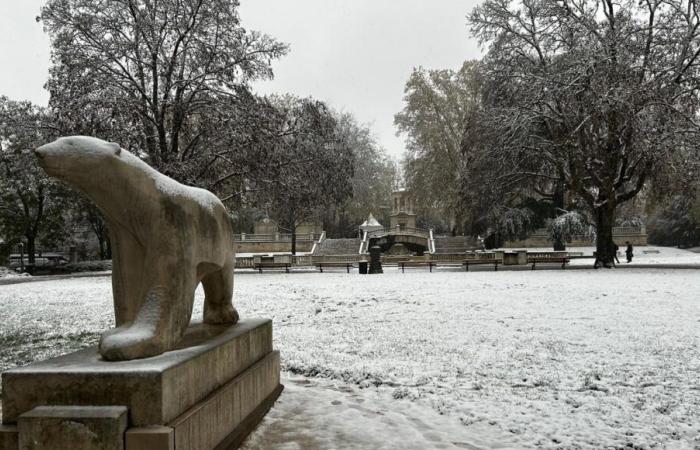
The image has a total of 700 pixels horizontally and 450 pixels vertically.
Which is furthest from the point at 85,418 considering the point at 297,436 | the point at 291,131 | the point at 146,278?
the point at 291,131

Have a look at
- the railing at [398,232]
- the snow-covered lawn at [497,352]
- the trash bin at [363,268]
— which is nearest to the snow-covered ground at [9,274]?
the snow-covered lawn at [497,352]

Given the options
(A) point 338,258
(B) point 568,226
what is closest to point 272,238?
(A) point 338,258

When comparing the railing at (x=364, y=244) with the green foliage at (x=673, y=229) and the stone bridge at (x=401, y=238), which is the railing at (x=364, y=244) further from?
the green foliage at (x=673, y=229)

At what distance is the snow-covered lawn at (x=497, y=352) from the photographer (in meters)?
4.16

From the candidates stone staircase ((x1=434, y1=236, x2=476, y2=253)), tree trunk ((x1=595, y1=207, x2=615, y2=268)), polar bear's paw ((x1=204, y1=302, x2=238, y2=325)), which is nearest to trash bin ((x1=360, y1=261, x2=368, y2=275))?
tree trunk ((x1=595, y1=207, x2=615, y2=268))

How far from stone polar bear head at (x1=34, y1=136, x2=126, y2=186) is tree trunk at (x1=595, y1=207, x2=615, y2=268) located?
75.1ft

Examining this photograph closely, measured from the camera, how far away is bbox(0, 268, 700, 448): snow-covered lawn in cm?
416

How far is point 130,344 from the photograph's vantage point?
10.2 feet

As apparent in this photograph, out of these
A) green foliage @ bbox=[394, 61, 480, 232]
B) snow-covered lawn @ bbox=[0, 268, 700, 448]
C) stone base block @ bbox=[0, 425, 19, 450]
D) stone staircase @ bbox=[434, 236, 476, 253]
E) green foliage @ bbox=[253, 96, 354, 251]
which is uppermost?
green foliage @ bbox=[394, 61, 480, 232]

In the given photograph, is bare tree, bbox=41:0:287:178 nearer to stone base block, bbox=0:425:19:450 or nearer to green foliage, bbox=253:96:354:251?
green foliage, bbox=253:96:354:251

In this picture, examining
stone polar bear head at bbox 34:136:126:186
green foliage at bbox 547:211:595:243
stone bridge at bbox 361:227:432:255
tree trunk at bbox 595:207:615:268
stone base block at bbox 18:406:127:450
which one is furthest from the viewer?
stone bridge at bbox 361:227:432:255

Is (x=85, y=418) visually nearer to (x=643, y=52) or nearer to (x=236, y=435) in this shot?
(x=236, y=435)

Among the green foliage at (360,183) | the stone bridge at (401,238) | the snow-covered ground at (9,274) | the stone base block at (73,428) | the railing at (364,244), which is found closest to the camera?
the stone base block at (73,428)

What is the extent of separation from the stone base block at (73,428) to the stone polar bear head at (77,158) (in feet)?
4.65
